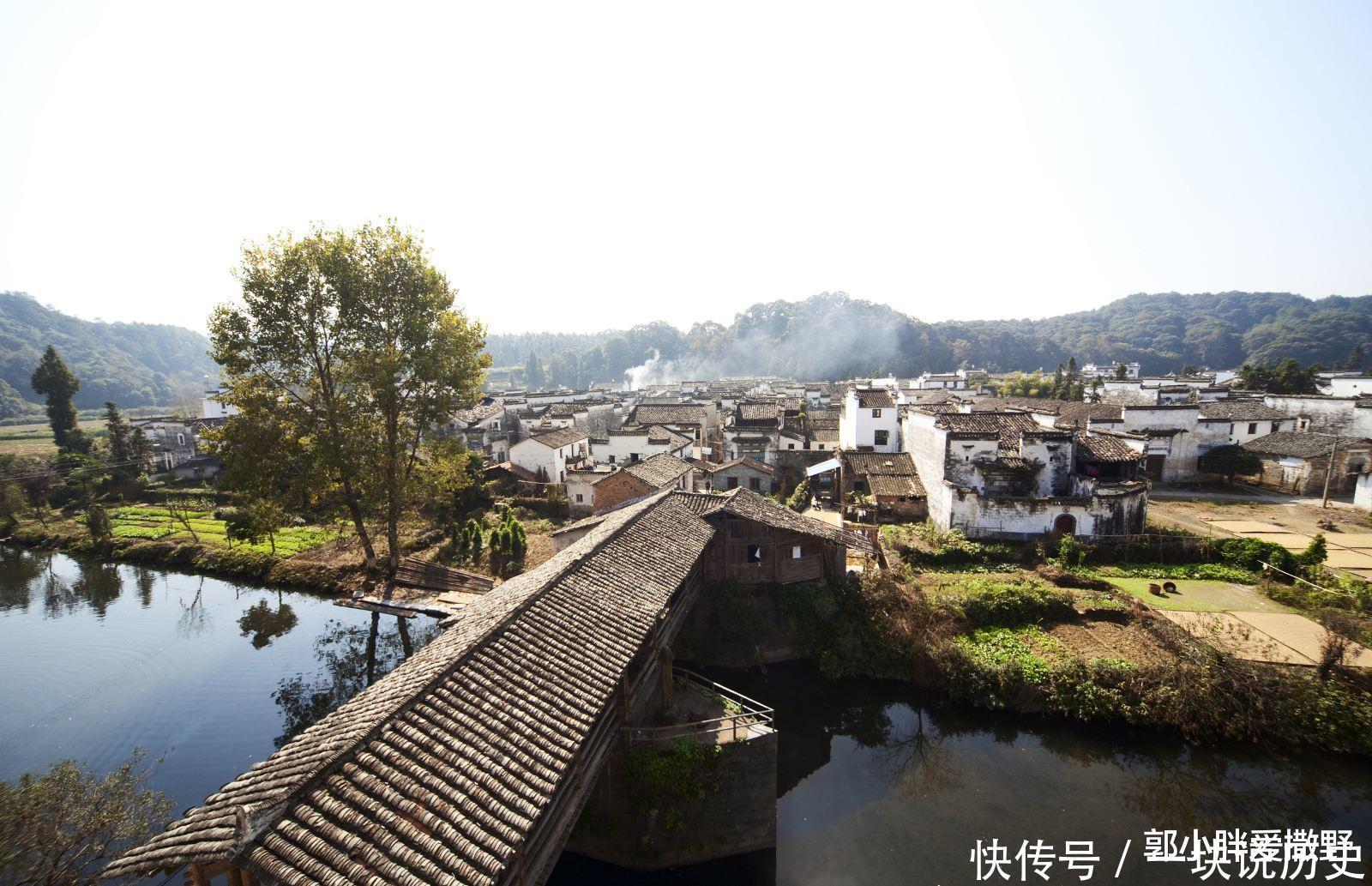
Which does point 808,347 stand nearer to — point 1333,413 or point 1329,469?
point 1333,413

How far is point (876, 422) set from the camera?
3738 cm

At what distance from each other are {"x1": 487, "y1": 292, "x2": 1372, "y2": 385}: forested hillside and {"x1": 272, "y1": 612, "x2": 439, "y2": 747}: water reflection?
324ft

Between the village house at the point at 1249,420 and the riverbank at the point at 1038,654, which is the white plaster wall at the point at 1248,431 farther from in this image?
the riverbank at the point at 1038,654

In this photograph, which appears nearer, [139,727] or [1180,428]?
[139,727]

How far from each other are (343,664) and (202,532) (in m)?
22.0

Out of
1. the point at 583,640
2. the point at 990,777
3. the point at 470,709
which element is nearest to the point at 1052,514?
the point at 990,777

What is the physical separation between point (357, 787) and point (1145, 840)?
15.6 m

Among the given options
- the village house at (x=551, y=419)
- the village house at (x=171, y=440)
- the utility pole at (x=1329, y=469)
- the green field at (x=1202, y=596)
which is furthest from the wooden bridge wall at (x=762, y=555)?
the village house at (x=171, y=440)

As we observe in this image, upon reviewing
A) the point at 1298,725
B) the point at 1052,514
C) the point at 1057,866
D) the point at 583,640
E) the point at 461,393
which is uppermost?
the point at 461,393

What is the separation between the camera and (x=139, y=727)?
17.0m

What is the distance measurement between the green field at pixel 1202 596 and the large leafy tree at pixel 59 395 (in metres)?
73.7

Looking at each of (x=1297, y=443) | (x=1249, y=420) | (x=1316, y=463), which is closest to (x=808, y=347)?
(x=1249, y=420)

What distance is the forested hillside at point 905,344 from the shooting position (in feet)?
359

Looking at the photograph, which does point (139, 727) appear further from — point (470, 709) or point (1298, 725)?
point (1298, 725)
